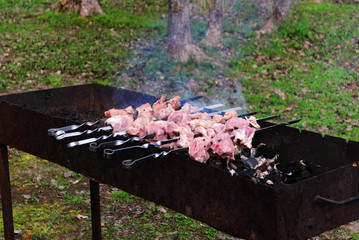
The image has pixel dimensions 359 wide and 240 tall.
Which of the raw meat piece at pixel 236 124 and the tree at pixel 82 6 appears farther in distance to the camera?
the tree at pixel 82 6

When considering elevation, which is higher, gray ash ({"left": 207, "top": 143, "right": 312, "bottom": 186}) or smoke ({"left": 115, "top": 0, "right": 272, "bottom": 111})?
gray ash ({"left": 207, "top": 143, "right": 312, "bottom": 186})

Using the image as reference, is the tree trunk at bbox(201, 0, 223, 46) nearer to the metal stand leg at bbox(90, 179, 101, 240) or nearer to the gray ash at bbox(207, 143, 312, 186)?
the metal stand leg at bbox(90, 179, 101, 240)

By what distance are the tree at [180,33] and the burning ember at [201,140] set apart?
663 centimetres

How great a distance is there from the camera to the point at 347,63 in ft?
33.6

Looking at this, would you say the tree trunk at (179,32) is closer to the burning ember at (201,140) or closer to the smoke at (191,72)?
the smoke at (191,72)

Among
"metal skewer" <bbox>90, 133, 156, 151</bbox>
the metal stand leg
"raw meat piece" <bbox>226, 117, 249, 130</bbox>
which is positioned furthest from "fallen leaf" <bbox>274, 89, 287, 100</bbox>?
"metal skewer" <bbox>90, 133, 156, 151</bbox>

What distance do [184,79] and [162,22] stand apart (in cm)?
362

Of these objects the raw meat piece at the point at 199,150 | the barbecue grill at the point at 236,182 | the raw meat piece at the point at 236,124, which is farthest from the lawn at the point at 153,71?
the raw meat piece at the point at 199,150

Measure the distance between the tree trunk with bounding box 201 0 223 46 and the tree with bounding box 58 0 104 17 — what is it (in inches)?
118

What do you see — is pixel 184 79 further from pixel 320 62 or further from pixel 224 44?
pixel 320 62

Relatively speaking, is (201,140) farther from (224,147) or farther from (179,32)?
(179,32)

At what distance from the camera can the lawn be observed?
206 inches

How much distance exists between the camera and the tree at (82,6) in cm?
1211

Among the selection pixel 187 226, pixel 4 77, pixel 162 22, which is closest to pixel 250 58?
pixel 162 22
